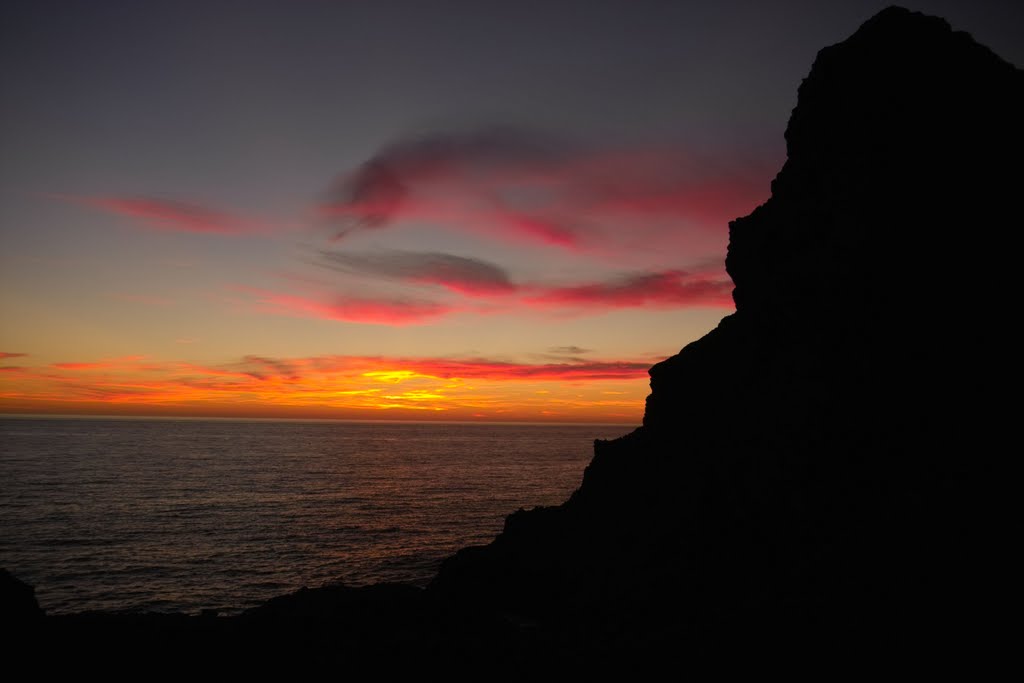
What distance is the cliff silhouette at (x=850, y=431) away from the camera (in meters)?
14.8

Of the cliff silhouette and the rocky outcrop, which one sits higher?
the cliff silhouette

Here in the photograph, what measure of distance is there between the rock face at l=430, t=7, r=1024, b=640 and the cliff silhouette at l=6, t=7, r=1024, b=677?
Answer: 0.07 meters

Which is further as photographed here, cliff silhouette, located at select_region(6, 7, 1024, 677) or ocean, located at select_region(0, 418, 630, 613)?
ocean, located at select_region(0, 418, 630, 613)

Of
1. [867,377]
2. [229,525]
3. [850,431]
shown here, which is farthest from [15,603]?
[229,525]

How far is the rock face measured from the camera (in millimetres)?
14953

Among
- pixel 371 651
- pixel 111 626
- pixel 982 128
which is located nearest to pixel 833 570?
pixel 371 651

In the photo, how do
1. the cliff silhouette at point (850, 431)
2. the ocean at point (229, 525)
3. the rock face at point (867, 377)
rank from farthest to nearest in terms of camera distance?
the ocean at point (229, 525) < the rock face at point (867, 377) < the cliff silhouette at point (850, 431)

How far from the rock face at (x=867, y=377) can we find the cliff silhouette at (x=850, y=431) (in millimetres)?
71

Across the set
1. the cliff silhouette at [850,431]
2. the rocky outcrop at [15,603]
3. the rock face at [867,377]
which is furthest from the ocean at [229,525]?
the rock face at [867,377]

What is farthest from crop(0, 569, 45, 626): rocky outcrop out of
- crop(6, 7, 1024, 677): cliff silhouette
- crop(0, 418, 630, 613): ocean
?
crop(0, 418, 630, 613): ocean

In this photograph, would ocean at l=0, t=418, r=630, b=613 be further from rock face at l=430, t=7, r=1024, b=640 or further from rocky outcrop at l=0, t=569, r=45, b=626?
rock face at l=430, t=7, r=1024, b=640

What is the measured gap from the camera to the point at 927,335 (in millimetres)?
17391

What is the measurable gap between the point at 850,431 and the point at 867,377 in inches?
79.9

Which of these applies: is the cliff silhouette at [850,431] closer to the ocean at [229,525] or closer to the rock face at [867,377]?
the rock face at [867,377]
